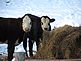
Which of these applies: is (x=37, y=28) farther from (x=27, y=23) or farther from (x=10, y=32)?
(x=10, y=32)

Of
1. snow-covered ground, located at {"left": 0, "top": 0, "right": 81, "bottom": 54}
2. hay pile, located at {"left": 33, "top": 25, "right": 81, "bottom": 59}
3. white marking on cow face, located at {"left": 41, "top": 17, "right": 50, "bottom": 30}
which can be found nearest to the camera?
hay pile, located at {"left": 33, "top": 25, "right": 81, "bottom": 59}

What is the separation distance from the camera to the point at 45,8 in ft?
67.1

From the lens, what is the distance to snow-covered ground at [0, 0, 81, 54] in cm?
1842

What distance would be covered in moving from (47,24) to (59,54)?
2655 mm

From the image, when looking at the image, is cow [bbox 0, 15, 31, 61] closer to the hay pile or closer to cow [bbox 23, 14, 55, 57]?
cow [bbox 23, 14, 55, 57]

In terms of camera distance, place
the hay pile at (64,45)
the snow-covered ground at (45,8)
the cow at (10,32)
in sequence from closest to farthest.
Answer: the hay pile at (64,45) < the cow at (10,32) < the snow-covered ground at (45,8)

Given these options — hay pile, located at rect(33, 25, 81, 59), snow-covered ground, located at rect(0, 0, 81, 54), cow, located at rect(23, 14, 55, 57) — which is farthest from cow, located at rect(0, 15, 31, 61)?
snow-covered ground, located at rect(0, 0, 81, 54)

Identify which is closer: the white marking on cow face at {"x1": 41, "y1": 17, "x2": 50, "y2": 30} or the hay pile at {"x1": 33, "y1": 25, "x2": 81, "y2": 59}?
the hay pile at {"x1": 33, "y1": 25, "x2": 81, "y2": 59}

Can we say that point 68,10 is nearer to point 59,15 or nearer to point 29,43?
point 59,15

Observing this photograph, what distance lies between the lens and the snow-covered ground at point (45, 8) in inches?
725

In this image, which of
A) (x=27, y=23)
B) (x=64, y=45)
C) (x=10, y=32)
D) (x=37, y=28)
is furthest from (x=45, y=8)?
(x=64, y=45)

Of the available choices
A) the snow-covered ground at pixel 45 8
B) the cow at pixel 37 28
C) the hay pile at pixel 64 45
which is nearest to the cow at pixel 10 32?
the cow at pixel 37 28

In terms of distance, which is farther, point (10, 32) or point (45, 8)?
point (45, 8)

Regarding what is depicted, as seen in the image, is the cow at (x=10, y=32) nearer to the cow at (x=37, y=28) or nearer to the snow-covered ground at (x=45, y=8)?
the cow at (x=37, y=28)
